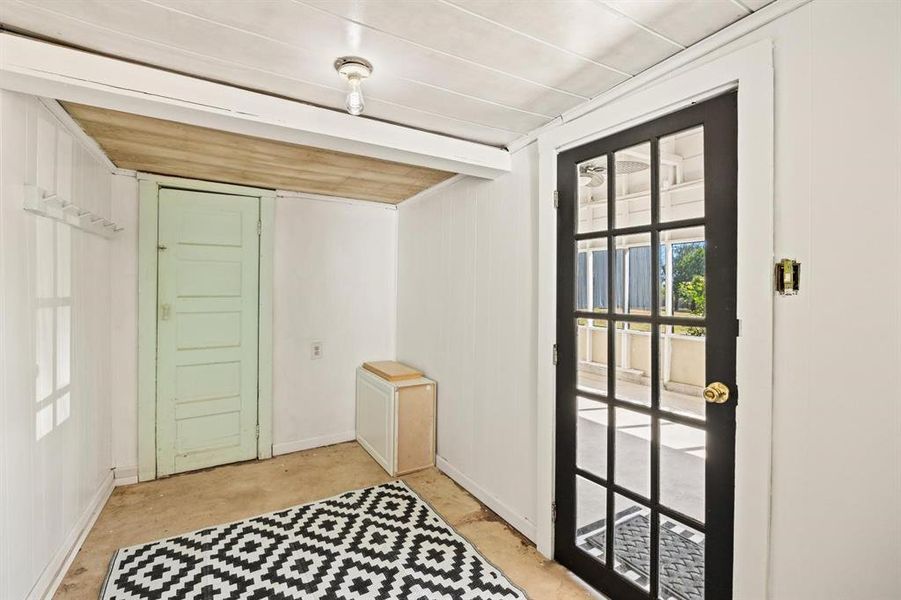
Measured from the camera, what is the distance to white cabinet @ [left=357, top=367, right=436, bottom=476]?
3.16 metres

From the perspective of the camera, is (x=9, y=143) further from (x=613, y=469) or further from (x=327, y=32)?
(x=613, y=469)

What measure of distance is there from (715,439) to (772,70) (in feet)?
4.09

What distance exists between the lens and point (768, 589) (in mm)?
1334

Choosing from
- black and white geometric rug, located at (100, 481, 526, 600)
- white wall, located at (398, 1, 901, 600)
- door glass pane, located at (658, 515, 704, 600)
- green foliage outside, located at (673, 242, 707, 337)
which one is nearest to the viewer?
white wall, located at (398, 1, 901, 600)

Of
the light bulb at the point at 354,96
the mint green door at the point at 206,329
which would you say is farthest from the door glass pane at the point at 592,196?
the mint green door at the point at 206,329

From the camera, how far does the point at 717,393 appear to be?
57.1 inches

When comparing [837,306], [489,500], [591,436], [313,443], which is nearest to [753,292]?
[837,306]

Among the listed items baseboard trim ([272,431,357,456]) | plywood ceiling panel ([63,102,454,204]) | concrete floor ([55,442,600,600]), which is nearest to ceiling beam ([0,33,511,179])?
plywood ceiling panel ([63,102,454,204])

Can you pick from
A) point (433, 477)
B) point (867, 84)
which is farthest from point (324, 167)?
point (867, 84)

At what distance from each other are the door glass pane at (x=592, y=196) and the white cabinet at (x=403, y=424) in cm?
185

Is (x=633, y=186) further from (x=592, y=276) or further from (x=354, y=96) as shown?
(x=354, y=96)

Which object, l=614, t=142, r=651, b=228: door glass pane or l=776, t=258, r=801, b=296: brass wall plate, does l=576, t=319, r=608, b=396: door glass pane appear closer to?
l=614, t=142, r=651, b=228: door glass pane

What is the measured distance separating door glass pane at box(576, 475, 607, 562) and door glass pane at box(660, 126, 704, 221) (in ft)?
4.17

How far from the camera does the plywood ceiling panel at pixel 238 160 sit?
85.5 inches
